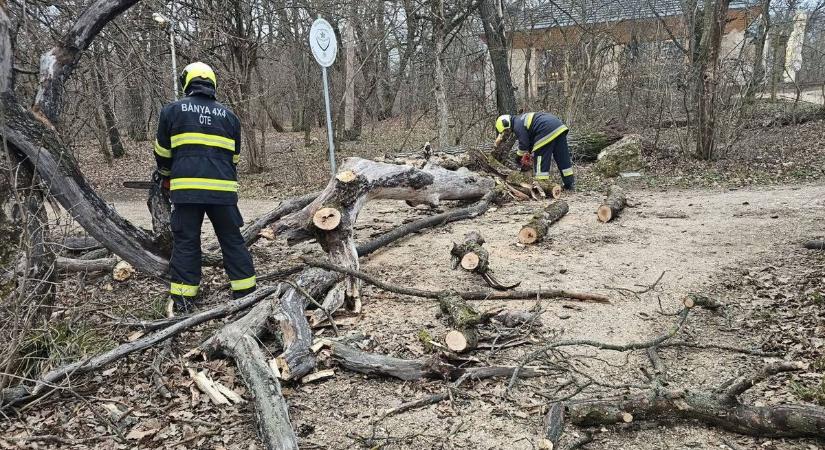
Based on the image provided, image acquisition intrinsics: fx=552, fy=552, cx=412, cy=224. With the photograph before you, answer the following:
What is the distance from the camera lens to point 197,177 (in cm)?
423

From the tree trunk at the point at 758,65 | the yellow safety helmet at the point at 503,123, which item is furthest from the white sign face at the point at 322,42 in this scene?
the tree trunk at the point at 758,65

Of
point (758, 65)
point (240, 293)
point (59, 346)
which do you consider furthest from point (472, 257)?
point (758, 65)

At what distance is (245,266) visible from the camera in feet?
14.8

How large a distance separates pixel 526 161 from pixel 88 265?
255 inches

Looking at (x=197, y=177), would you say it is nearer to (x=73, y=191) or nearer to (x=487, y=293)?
(x=73, y=191)

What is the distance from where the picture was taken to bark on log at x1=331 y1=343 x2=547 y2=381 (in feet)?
11.1

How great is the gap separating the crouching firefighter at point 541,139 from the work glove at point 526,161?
0.06m

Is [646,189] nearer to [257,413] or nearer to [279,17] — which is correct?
[257,413]

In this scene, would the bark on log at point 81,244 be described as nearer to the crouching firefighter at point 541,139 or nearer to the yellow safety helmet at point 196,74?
the yellow safety helmet at point 196,74

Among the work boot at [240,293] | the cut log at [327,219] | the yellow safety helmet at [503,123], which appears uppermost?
the yellow safety helmet at [503,123]

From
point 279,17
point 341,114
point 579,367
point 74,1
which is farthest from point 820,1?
point 74,1

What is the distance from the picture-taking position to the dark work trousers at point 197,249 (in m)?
4.34

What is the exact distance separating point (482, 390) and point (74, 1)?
6.61m

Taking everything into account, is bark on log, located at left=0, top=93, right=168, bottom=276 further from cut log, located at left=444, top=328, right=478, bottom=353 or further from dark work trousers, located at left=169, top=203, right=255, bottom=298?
cut log, located at left=444, top=328, right=478, bottom=353
